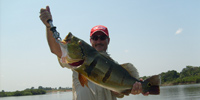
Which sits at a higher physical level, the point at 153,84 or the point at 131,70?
the point at 131,70

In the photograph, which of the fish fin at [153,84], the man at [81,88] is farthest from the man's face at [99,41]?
the fish fin at [153,84]

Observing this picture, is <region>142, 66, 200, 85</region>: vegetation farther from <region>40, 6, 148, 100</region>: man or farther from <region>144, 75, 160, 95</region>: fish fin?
<region>144, 75, 160, 95</region>: fish fin

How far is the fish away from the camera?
3012 millimetres

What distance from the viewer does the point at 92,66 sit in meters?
3.03

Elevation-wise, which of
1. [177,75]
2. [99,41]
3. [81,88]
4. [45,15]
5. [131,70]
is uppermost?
[45,15]

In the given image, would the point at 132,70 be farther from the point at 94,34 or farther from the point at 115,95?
the point at 94,34

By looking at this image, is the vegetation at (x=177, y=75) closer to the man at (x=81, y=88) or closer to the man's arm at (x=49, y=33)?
the man at (x=81, y=88)

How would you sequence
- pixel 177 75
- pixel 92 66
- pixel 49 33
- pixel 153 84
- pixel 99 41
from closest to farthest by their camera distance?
pixel 92 66 → pixel 153 84 → pixel 49 33 → pixel 99 41 → pixel 177 75

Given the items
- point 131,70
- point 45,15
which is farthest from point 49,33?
point 131,70

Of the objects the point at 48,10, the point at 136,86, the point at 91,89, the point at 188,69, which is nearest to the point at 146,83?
the point at 136,86

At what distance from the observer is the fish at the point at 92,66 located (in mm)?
3012

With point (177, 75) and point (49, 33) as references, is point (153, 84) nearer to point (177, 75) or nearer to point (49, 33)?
point (49, 33)

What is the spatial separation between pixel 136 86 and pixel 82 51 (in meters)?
1.19

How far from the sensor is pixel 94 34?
459 cm
